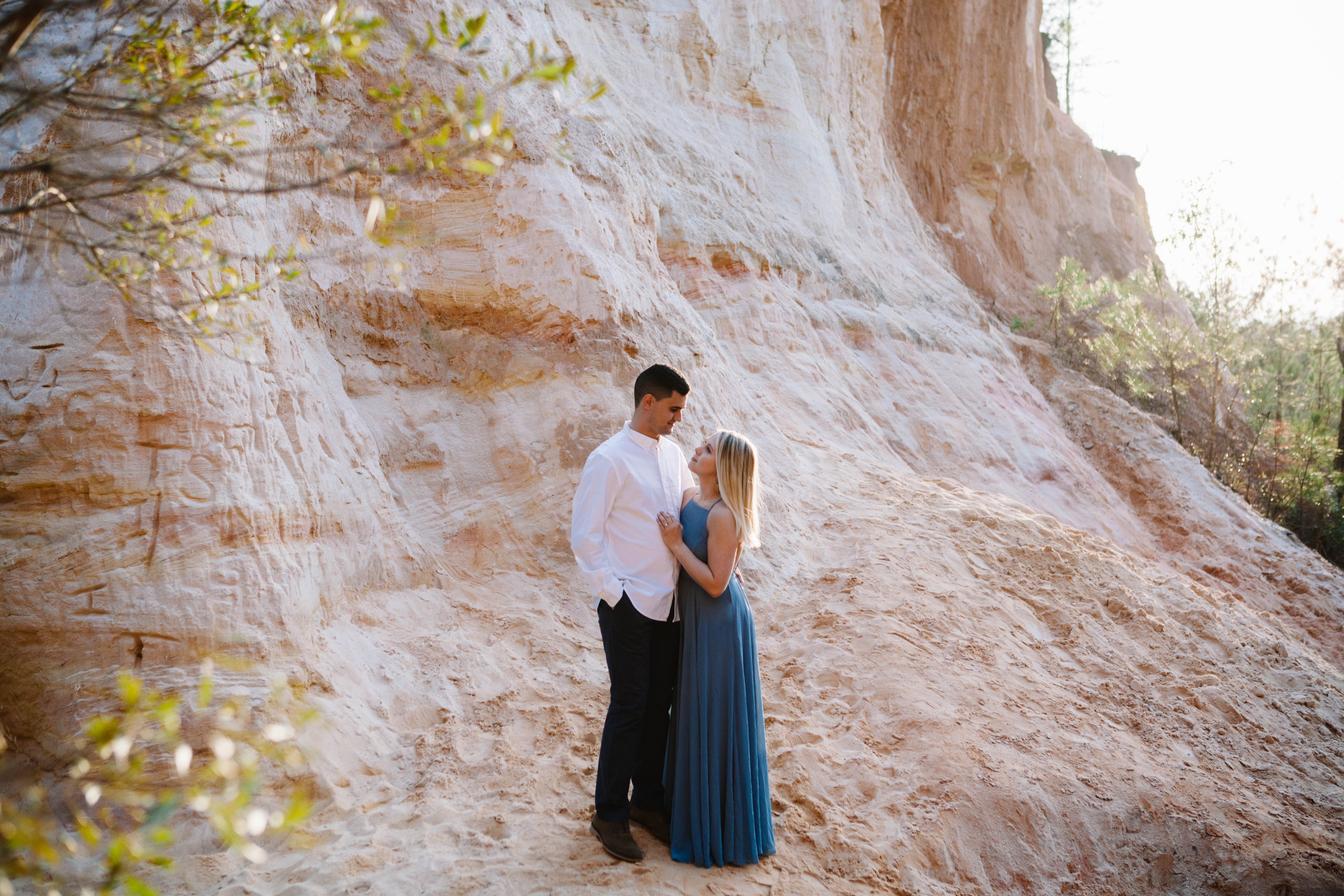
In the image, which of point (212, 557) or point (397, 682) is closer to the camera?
point (212, 557)

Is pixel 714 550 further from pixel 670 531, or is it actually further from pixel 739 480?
pixel 739 480

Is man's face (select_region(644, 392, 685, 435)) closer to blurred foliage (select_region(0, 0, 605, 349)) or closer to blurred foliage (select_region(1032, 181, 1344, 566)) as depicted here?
blurred foliage (select_region(0, 0, 605, 349))

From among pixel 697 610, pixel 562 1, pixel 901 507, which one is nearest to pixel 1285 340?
pixel 901 507

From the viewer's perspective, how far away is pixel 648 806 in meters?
3.77

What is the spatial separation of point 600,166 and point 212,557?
16.2 feet

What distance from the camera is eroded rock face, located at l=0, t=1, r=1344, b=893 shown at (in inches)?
155

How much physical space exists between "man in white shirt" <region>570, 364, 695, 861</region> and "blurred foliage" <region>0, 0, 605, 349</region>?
125cm

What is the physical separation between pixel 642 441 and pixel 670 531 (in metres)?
0.43

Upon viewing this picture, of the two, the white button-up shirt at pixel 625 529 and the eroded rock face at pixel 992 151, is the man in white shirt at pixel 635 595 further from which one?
the eroded rock face at pixel 992 151

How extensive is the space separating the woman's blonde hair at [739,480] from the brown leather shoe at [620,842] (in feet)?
4.17

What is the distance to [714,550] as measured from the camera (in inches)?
139

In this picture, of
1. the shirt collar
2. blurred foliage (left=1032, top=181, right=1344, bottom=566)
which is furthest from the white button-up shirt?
blurred foliage (left=1032, top=181, right=1344, bottom=566)

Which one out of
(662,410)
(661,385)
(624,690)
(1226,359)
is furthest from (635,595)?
(1226,359)

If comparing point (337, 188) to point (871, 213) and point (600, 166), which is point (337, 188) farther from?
point (871, 213)
